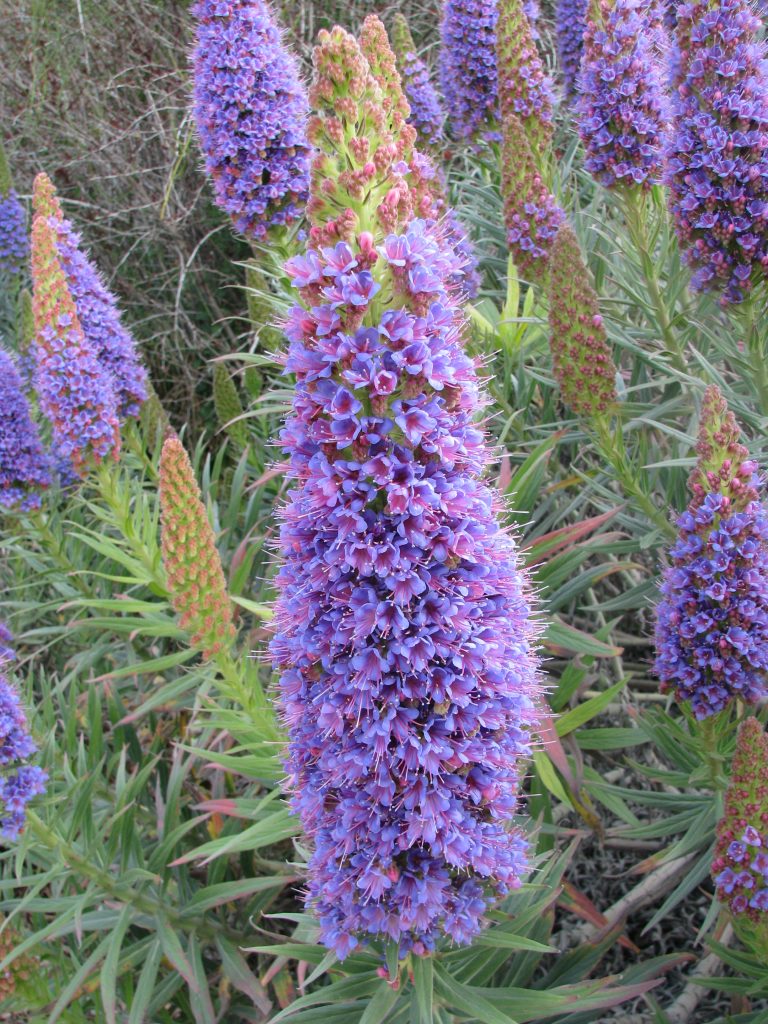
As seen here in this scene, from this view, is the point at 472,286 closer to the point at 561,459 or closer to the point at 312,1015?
the point at 561,459

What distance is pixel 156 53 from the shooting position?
7051mm

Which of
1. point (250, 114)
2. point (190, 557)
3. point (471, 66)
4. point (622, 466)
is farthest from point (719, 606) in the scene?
point (471, 66)

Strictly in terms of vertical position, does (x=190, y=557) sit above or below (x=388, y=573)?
below

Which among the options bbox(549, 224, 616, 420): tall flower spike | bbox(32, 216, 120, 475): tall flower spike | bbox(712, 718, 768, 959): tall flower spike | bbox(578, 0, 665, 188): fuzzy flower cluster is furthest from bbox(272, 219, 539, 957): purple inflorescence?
bbox(32, 216, 120, 475): tall flower spike

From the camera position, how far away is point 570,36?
4.63m

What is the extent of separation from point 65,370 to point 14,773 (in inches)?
67.6

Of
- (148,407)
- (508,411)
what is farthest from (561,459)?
(148,407)

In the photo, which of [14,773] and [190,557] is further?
[190,557]

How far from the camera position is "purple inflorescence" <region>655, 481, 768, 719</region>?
2268 mm

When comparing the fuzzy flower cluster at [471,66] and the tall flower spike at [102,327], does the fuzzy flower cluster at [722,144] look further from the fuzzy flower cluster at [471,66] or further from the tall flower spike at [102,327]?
the tall flower spike at [102,327]

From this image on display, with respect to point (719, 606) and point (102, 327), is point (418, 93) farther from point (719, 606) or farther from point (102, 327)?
point (719, 606)

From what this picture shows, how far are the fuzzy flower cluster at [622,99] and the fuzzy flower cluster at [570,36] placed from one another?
4.90 ft

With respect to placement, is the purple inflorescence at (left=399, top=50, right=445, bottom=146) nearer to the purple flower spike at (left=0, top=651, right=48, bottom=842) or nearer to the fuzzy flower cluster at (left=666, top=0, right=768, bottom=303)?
the fuzzy flower cluster at (left=666, top=0, right=768, bottom=303)

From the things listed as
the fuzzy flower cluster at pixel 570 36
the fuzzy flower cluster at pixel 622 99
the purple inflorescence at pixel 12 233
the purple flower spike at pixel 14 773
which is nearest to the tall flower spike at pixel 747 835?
the purple flower spike at pixel 14 773
